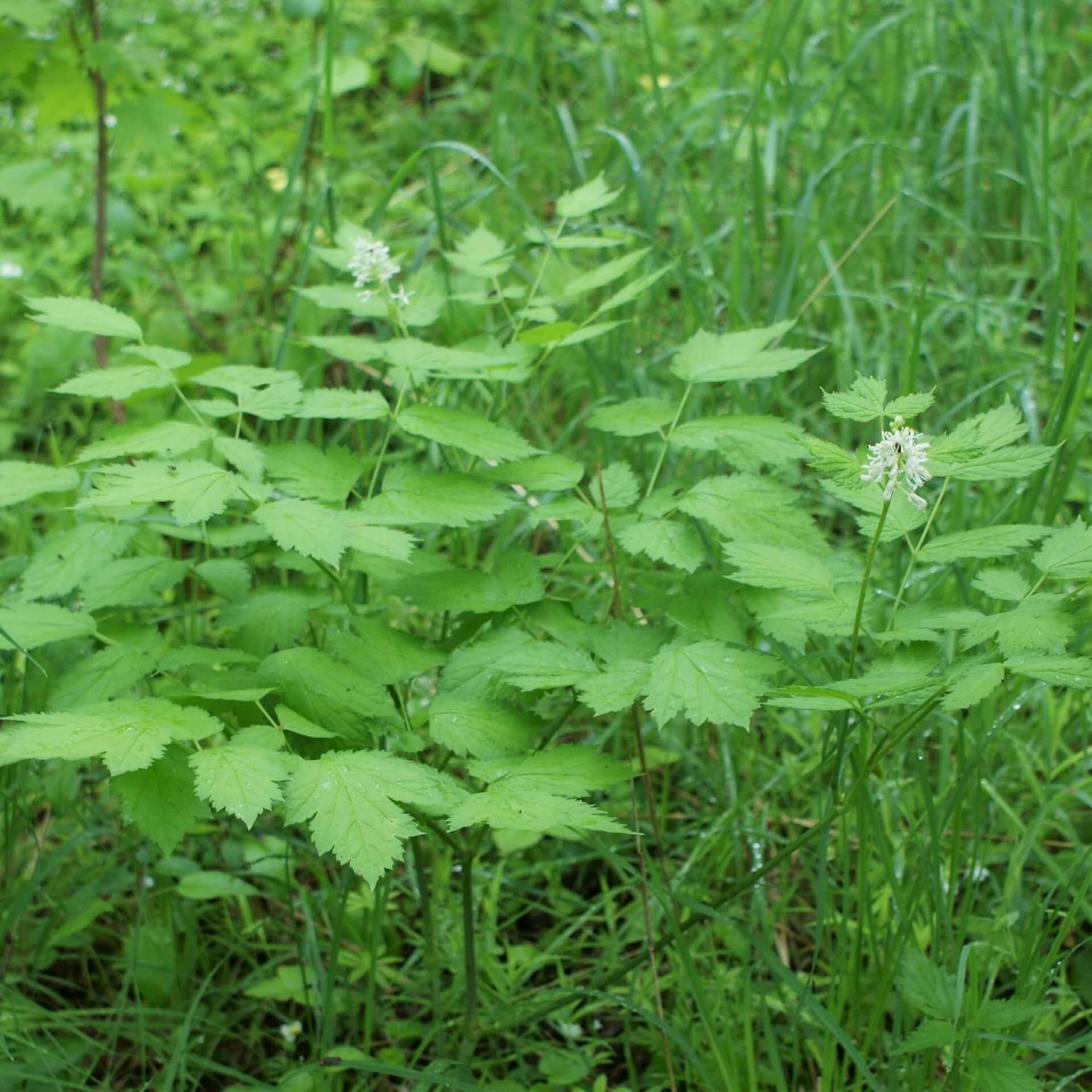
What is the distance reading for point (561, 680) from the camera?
4.24 ft

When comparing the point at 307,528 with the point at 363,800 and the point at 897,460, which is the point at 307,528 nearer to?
the point at 363,800

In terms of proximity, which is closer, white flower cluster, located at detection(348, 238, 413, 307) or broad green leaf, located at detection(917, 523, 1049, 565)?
broad green leaf, located at detection(917, 523, 1049, 565)

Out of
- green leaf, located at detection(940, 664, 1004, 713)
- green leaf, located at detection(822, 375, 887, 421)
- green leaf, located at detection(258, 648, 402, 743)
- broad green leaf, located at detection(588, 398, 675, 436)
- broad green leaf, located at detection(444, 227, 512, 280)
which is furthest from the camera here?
broad green leaf, located at detection(444, 227, 512, 280)

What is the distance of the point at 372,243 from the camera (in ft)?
5.33

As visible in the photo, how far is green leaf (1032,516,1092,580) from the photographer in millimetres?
1228

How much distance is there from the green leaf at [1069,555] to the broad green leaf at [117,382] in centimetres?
103

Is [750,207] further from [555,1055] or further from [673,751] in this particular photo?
[555,1055]

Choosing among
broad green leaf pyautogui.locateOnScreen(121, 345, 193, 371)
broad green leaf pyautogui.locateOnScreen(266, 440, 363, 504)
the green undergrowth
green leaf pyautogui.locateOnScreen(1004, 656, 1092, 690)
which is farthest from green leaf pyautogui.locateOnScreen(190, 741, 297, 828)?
green leaf pyautogui.locateOnScreen(1004, 656, 1092, 690)

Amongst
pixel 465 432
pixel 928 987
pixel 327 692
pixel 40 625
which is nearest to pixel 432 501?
pixel 465 432

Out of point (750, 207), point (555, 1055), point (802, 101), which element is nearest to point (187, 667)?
point (555, 1055)

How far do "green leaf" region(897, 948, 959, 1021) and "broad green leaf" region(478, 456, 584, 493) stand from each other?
71cm

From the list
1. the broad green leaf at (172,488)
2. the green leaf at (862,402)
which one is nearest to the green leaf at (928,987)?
the green leaf at (862,402)

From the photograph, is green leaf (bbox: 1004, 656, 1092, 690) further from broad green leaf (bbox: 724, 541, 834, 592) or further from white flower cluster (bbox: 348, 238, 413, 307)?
white flower cluster (bbox: 348, 238, 413, 307)

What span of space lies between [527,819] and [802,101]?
2.00m
